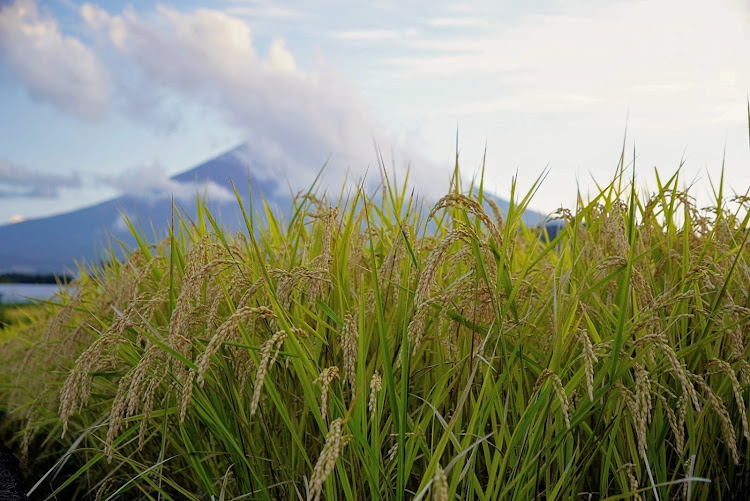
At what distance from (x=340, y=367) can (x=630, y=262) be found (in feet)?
A: 3.32

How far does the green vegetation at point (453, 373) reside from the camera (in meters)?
1.74

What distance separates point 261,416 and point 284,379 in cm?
16

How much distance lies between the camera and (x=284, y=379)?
2189 mm

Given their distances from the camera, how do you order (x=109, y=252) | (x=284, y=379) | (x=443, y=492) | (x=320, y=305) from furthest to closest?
(x=109, y=252), (x=284, y=379), (x=320, y=305), (x=443, y=492)

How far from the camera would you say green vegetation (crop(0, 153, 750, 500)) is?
5.72ft

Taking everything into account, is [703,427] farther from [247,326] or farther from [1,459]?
[1,459]

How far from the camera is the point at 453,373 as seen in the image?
214 centimetres

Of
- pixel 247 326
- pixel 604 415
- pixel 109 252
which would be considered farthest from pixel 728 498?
pixel 109 252

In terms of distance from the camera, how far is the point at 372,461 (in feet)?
5.79

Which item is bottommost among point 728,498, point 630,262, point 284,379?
point 728,498

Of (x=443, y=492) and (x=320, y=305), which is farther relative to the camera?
(x=320, y=305)

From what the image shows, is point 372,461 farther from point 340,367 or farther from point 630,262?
point 630,262

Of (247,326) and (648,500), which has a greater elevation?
(247,326)

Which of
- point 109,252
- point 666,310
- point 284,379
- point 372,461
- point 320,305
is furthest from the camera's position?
point 109,252
